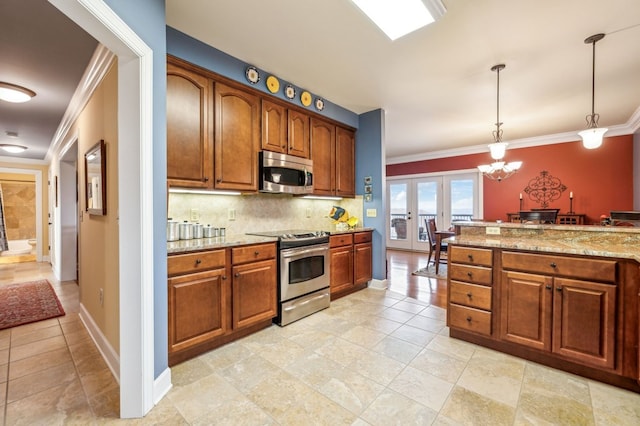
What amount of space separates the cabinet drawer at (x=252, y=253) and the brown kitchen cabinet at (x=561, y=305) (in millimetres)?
1997

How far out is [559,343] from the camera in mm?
1930

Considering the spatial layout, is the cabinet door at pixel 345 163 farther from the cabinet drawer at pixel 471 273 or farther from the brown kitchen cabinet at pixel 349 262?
the cabinet drawer at pixel 471 273

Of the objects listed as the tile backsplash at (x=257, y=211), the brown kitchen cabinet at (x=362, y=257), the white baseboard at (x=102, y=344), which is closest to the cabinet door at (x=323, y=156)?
the tile backsplash at (x=257, y=211)

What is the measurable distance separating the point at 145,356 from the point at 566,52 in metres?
4.18

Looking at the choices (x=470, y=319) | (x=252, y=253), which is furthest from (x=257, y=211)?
(x=470, y=319)

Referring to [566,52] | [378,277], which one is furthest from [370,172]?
[566,52]

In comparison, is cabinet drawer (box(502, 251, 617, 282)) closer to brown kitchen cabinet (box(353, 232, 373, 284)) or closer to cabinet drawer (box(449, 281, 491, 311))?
cabinet drawer (box(449, 281, 491, 311))

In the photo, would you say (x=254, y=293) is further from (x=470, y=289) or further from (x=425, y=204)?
(x=425, y=204)

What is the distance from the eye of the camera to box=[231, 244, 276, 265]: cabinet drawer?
2.32 m

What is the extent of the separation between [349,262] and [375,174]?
4.41 feet

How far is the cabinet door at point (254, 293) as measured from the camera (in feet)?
7.66

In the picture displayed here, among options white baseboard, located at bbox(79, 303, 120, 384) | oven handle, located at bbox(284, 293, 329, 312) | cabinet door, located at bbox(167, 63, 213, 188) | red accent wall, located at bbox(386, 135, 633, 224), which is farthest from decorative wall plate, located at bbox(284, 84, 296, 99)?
red accent wall, located at bbox(386, 135, 633, 224)

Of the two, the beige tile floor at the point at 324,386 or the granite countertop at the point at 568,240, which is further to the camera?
the granite countertop at the point at 568,240

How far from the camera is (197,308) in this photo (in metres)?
2.08
